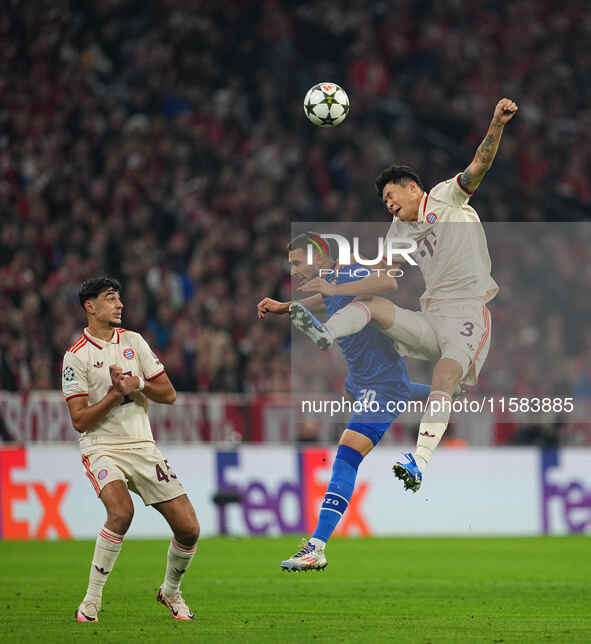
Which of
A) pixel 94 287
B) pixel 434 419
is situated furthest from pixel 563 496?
pixel 94 287

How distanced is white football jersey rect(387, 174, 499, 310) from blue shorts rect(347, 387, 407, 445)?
0.74m

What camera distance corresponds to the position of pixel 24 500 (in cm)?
1521

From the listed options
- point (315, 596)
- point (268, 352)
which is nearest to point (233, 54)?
point (268, 352)

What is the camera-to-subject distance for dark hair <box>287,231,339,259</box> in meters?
9.17

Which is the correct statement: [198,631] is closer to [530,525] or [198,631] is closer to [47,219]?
[530,525]

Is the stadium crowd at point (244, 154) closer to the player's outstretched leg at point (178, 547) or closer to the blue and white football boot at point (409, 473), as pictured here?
the player's outstretched leg at point (178, 547)

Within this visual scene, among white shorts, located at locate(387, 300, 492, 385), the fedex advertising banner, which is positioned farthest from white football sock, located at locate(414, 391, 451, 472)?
the fedex advertising banner

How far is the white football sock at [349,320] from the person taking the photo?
8.65 m

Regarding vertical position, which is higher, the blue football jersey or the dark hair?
the dark hair

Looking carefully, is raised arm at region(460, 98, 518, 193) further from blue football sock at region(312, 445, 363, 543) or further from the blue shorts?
blue football sock at region(312, 445, 363, 543)

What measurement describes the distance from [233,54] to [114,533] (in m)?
15.6

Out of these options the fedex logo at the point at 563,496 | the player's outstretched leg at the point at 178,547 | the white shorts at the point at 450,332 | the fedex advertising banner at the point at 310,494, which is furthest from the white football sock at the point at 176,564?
the fedex logo at the point at 563,496

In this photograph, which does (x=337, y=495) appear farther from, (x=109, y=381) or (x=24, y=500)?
(x=24, y=500)

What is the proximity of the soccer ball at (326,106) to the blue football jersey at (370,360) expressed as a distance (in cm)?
109
